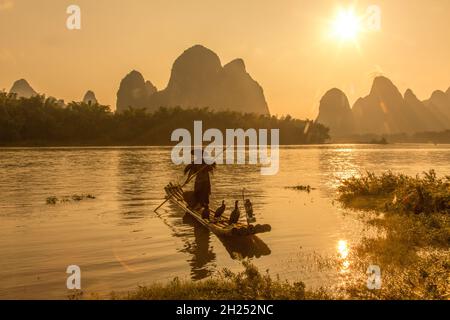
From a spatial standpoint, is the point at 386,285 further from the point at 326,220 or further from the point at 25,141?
the point at 25,141

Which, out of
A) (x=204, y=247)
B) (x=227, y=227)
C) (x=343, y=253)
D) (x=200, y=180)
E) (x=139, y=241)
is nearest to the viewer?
(x=343, y=253)

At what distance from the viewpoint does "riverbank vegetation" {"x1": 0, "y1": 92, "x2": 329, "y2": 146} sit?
96175 millimetres

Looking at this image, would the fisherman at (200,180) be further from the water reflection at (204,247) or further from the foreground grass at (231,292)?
the foreground grass at (231,292)

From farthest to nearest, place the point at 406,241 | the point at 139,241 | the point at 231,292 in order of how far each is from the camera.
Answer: the point at 139,241
the point at 406,241
the point at 231,292

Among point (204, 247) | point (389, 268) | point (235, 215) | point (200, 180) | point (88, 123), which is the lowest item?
point (204, 247)

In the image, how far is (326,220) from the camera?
18234 millimetres

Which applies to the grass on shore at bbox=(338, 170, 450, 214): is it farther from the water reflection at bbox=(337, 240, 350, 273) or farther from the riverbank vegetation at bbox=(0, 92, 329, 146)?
the riverbank vegetation at bbox=(0, 92, 329, 146)

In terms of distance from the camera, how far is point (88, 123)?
4257 inches

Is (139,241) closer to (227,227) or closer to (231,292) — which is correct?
(227,227)

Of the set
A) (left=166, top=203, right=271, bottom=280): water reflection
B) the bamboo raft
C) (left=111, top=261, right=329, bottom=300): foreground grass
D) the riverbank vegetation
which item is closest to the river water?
(left=166, top=203, right=271, bottom=280): water reflection

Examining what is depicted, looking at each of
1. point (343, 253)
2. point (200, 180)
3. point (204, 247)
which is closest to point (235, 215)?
point (204, 247)

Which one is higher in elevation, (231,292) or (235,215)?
(235,215)

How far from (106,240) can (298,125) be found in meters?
146

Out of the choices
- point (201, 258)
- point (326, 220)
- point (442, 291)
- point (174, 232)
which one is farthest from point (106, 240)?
point (442, 291)
